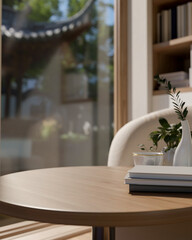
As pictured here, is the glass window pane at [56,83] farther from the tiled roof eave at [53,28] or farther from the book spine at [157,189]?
the book spine at [157,189]

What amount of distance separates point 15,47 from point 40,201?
1.81 meters

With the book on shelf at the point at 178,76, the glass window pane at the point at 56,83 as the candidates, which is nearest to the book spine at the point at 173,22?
the book on shelf at the point at 178,76

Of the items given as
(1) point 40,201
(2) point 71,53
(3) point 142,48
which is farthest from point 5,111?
(1) point 40,201

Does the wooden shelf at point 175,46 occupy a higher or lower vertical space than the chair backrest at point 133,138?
higher

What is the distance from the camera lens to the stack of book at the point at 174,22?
98.4 inches

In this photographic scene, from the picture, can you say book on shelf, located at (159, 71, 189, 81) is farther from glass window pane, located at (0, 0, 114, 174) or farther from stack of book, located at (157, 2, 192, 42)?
glass window pane, located at (0, 0, 114, 174)

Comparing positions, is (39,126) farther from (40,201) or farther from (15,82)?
(40,201)

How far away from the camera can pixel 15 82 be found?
2.34 metres

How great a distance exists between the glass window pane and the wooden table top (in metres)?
1.42

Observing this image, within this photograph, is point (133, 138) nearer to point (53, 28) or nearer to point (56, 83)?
point (56, 83)

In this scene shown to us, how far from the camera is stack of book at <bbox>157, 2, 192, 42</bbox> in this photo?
2.50 m

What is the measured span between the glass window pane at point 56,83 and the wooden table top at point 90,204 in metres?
1.42

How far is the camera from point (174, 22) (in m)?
2.59

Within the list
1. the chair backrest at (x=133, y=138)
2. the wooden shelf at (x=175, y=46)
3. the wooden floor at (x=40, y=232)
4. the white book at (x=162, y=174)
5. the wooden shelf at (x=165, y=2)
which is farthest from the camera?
the wooden shelf at (x=165, y=2)
